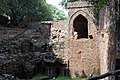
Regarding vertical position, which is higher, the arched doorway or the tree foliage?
the tree foliage

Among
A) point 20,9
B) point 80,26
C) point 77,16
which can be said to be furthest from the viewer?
point 20,9

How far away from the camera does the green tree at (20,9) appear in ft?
90.9

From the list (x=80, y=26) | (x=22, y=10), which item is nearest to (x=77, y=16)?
(x=80, y=26)

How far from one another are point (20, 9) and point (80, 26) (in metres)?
8.93

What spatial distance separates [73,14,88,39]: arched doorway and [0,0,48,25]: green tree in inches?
343

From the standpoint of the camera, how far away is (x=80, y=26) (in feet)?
72.3

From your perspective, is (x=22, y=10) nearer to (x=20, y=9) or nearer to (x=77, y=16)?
(x=20, y=9)

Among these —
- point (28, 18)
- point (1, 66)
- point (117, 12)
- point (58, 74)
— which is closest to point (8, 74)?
point (1, 66)

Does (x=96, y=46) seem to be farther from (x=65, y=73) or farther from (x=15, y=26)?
(x=15, y=26)

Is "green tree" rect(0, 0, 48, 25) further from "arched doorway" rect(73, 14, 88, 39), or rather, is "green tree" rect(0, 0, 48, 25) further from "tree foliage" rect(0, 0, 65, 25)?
"arched doorway" rect(73, 14, 88, 39)

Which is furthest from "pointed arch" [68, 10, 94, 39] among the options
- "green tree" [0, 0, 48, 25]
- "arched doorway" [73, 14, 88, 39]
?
"green tree" [0, 0, 48, 25]

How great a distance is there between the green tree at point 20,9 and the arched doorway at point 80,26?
8.71m

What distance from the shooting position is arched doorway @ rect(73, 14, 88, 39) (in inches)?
834

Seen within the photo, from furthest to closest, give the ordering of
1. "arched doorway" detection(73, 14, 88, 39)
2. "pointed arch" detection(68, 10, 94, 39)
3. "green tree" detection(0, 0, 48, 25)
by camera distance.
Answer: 1. "green tree" detection(0, 0, 48, 25)
2. "arched doorway" detection(73, 14, 88, 39)
3. "pointed arch" detection(68, 10, 94, 39)
